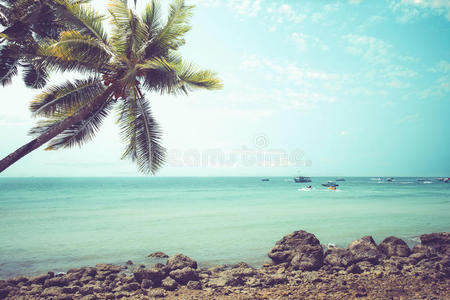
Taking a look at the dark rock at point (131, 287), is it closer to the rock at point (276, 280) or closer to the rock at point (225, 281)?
the rock at point (225, 281)

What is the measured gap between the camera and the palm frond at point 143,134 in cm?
1002

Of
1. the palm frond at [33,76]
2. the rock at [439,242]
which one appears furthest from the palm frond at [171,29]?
the rock at [439,242]

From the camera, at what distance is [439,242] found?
13.6 meters

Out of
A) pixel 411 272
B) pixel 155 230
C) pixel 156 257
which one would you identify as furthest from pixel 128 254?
pixel 411 272

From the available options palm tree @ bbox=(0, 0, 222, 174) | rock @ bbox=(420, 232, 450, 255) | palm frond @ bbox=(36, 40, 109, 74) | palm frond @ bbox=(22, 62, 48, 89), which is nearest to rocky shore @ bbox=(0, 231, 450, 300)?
rock @ bbox=(420, 232, 450, 255)

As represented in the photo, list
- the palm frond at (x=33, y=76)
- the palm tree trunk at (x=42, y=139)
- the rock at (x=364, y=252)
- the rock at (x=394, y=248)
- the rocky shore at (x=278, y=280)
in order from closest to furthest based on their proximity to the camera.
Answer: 1. the palm tree trunk at (x=42, y=139)
2. the rocky shore at (x=278, y=280)
3. the palm frond at (x=33, y=76)
4. the rock at (x=364, y=252)
5. the rock at (x=394, y=248)

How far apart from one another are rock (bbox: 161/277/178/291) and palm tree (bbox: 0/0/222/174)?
3.56m

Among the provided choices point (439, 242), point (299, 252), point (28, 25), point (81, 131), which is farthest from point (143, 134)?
point (439, 242)

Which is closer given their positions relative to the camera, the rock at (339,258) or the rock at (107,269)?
the rock at (107,269)

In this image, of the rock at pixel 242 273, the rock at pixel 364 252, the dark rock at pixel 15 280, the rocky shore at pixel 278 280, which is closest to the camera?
the rocky shore at pixel 278 280

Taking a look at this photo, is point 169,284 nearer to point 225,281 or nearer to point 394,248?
point 225,281

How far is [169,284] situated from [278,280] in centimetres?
329

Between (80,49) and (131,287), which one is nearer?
(80,49)

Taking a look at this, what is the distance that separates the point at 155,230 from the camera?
69.2ft
